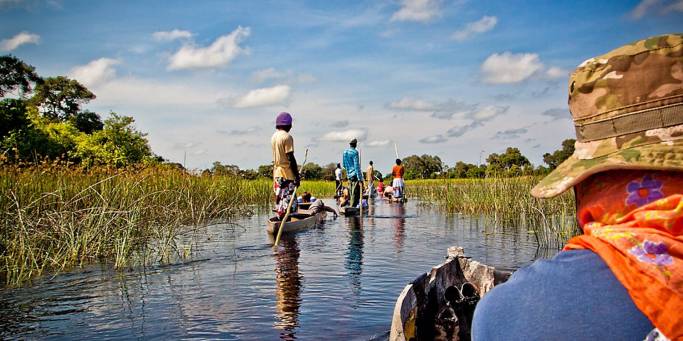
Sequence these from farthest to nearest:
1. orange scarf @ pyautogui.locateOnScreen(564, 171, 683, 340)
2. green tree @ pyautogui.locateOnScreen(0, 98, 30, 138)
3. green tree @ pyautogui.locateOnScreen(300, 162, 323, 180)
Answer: green tree @ pyautogui.locateOnScreen(300, 162, 323, 180), green tree @ pyautogui.locateOnScreen(0, 98, 30, 138), orange scarf @ pyautogui.locateOnScreen(564, 171, 683, 340)

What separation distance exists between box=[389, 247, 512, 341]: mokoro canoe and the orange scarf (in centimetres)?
134

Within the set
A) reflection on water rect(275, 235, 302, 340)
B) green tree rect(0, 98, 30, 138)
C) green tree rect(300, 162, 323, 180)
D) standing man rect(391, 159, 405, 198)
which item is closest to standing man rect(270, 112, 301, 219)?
reflection on water rect(275, 235, 302, 340)

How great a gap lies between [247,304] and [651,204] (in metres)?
4.63

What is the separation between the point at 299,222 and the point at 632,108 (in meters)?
10.1

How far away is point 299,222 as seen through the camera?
36.8 ft

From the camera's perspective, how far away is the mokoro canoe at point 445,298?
261 cm

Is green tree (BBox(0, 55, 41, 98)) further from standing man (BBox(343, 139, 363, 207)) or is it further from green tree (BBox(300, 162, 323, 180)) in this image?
green tree (BBox(300, 162, 323, 180))

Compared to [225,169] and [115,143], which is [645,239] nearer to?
Answer: [225,169]

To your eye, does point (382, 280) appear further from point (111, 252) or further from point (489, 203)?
point (489, 203)

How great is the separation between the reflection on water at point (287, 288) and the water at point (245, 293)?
10mm

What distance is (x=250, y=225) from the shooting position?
13164mm

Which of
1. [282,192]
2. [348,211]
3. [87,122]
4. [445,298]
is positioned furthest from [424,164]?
[445,298]

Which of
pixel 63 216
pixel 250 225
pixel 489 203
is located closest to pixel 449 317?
pixel 63 216

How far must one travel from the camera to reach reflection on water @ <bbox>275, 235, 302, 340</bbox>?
4.64 m
